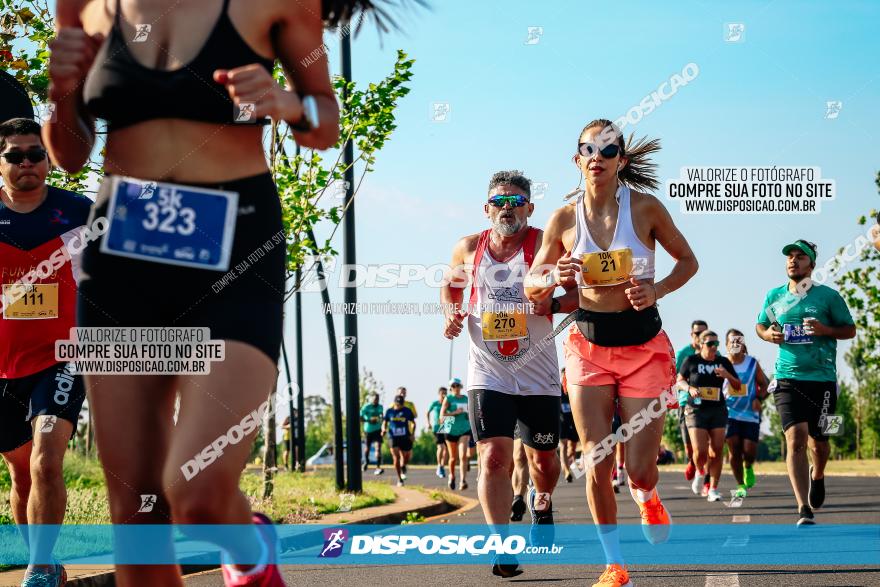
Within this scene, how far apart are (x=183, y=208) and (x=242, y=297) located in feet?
0.99

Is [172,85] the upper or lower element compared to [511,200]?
lower

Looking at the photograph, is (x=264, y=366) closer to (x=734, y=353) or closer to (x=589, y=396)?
(x=589, y=396)

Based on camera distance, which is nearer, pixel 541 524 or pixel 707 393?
pixel 541 524

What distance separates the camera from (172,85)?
9.91ft

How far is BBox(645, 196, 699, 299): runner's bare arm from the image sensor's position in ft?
21.5

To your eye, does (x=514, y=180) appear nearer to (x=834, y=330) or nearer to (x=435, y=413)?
(x=834, y=330)

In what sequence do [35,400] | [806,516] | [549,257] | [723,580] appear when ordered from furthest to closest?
[806,516] < [723,580] < [549,257] < [35,400]

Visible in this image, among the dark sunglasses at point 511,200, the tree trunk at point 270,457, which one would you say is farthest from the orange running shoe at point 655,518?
the tree trunk at point 270,457

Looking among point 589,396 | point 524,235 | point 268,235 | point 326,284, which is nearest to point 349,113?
point 326,284

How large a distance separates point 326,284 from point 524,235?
8.22m

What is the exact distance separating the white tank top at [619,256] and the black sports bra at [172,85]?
3.58 m

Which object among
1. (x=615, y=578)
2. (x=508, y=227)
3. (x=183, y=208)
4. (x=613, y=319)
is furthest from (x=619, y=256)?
(x=183, y=208)

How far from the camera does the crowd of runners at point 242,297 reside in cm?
301

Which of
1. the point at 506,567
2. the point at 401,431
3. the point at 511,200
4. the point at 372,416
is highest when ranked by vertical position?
the point at 511,200
